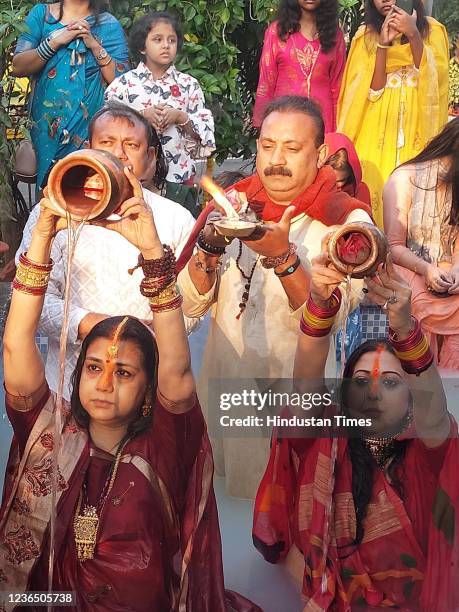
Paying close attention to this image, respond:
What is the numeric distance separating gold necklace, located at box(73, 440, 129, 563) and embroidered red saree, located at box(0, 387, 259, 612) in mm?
12

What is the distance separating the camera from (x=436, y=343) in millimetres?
2604

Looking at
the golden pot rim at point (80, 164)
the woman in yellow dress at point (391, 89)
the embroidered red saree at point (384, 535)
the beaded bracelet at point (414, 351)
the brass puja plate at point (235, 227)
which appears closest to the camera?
the golden pot rim at point (80, 164)

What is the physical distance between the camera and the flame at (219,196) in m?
2.22

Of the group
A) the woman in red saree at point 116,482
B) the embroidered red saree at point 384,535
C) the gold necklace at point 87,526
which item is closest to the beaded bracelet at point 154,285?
the woman in red saree at point 116,482

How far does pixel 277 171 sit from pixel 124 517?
0.87m

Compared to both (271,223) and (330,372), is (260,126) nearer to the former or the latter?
(271,223)

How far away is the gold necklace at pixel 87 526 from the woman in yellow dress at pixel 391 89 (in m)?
0.97

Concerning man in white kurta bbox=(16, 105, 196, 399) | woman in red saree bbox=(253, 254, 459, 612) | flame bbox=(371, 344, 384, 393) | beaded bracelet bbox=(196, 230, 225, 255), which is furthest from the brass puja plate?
flame bbox=(371, 344, 384, 393)

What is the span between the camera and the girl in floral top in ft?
8.05

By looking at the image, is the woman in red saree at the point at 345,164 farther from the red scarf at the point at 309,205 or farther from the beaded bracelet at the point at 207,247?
the beaded bracelet at the point at 207,247

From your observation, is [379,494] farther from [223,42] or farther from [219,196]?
[223,42]

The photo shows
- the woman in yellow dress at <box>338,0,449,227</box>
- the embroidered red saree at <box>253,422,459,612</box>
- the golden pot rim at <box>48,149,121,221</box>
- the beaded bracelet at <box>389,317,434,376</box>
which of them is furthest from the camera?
the woman in yellow dress at <box>338,0,449,227</box>

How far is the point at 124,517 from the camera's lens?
2307 millimetres

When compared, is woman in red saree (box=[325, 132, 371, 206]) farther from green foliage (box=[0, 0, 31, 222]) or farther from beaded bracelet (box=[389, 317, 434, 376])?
green foliage (box=[0, 0, 31, 222])
